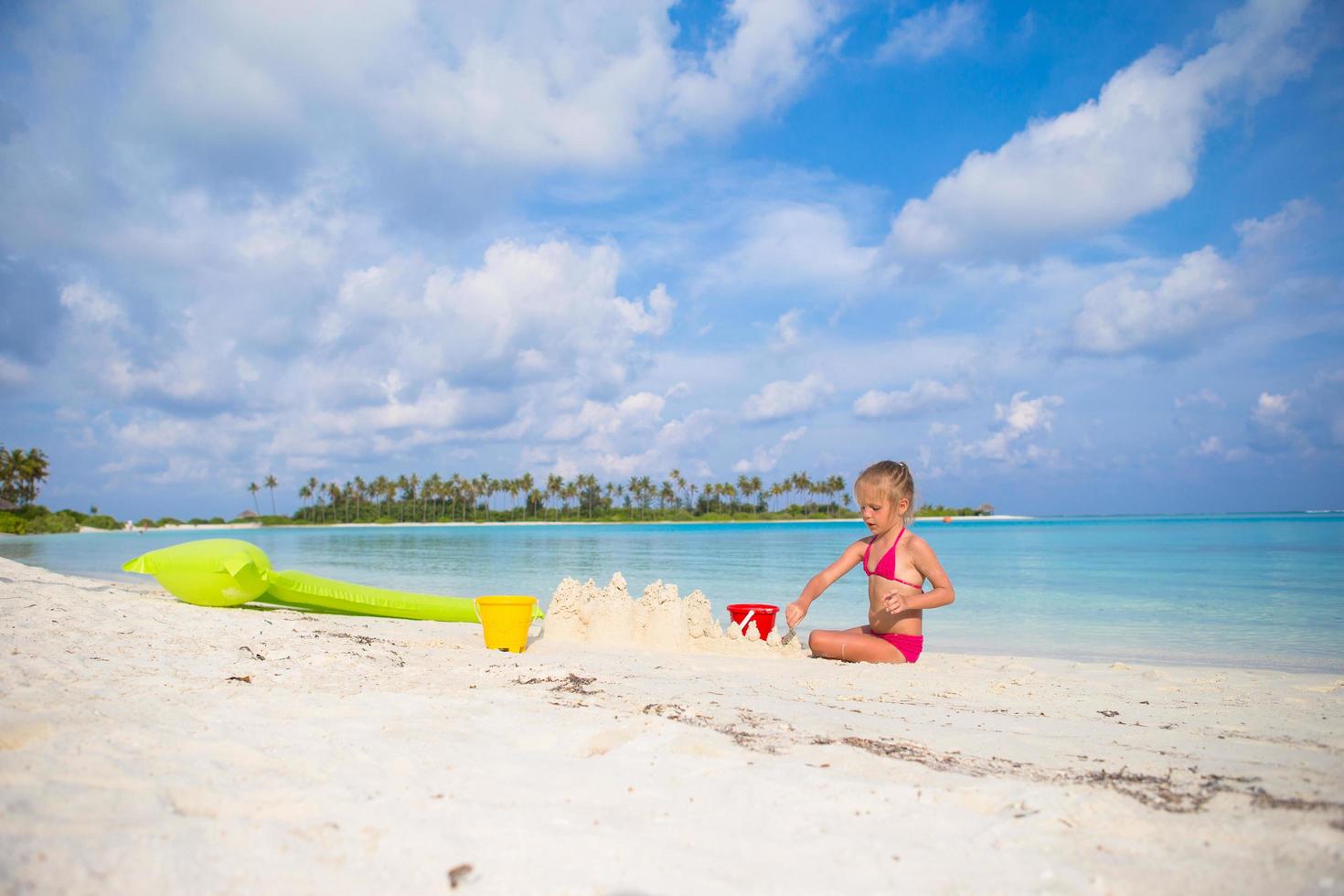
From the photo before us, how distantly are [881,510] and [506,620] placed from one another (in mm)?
Answer: 3566

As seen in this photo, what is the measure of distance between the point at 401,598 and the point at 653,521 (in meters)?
102

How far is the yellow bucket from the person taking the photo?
6.49m

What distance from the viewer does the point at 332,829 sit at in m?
2.28

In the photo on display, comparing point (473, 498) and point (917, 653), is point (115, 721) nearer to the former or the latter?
point (917, 653)

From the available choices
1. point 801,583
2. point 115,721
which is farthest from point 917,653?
point 801,583

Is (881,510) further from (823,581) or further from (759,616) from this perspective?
(759,616)

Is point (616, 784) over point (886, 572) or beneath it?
beneath

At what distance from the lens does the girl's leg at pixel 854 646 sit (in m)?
6.26

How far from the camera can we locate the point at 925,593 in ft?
19.0

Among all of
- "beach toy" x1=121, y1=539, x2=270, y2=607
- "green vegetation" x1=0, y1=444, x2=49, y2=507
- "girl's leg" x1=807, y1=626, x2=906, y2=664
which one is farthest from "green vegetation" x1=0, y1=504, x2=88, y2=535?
"girl's leg" x1=807, y1=626, x2=906, y2=664

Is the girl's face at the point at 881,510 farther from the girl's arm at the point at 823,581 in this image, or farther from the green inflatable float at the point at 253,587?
the green inflatable float at the point at 253,587

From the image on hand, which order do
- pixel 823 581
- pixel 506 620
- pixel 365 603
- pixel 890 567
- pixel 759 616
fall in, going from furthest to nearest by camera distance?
pixel 365 603, pixel 759 616, pixel 506 620, pixel 823 581, pixel 890 567

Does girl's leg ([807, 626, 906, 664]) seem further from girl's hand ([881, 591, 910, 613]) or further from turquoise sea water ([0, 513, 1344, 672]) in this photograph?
turquoise sea water ([0, 513, 1344, 672])

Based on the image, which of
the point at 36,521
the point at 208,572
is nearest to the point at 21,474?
the point at 36,521
